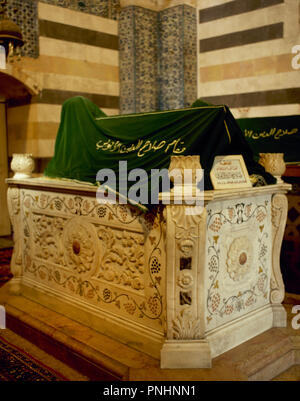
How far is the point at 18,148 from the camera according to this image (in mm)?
6074

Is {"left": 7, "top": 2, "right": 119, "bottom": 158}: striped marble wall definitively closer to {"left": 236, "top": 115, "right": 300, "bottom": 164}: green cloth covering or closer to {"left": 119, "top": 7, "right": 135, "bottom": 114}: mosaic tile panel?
{"left": 119, "top": 7, "right": 135, "bottom": 114}: mosaic tile panel

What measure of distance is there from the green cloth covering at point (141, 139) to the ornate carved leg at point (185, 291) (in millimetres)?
331

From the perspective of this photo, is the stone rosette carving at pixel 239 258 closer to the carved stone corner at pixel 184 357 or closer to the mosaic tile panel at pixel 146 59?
the carved stone corner at pixel 184 357

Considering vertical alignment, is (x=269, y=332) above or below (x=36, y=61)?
below

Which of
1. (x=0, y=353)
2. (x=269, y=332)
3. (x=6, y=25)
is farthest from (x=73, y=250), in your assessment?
(x=6, y=25)

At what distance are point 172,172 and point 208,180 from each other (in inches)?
13.1

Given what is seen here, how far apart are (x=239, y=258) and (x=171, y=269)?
0.59m

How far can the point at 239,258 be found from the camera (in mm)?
2764

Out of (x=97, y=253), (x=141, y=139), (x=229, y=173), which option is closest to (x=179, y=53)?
(x=141, y=139)

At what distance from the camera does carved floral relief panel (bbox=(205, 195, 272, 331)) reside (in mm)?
2592

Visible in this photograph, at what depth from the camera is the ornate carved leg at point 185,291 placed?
2.37 meters

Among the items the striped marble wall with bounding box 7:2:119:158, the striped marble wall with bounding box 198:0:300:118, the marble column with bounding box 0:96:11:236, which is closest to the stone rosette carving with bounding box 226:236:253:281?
the striped marble wall with bounding box 198:0:300:118

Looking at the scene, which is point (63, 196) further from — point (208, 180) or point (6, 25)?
point (6, 25)

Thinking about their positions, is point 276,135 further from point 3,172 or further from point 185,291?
point 3,172
